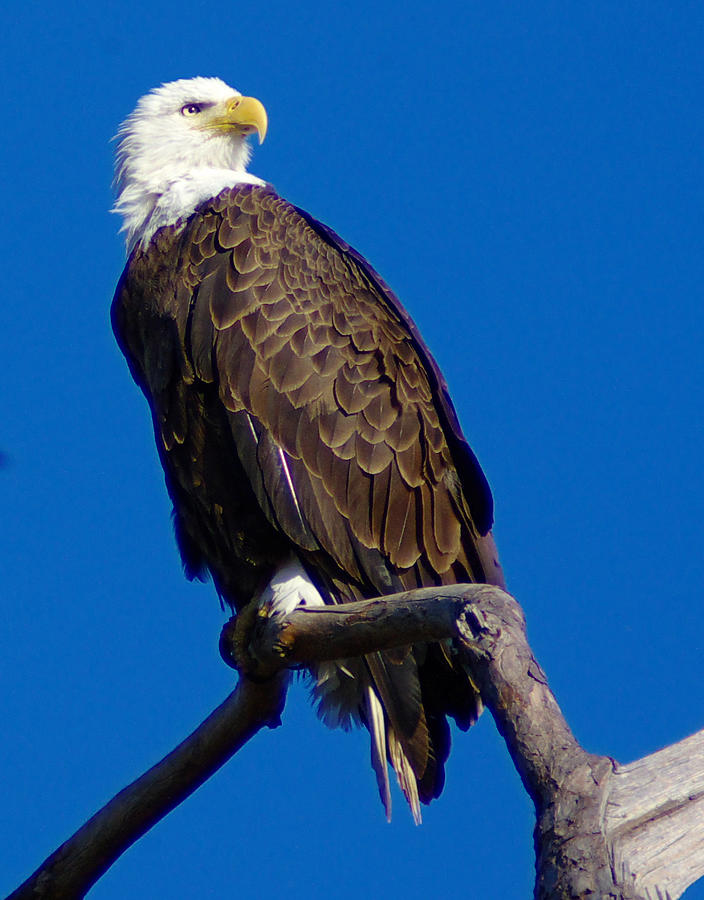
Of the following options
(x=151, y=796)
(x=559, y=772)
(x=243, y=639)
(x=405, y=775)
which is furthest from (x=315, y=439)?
(x=559, y=772)

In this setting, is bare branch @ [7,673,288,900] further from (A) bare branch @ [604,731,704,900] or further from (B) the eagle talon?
(A) bare branch @ [604,731,704,900]

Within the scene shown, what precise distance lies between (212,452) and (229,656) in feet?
2.21

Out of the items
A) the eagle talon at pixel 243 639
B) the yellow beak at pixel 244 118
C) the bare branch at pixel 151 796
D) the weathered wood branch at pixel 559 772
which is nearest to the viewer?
the weathered wood branch at pixel 559 772

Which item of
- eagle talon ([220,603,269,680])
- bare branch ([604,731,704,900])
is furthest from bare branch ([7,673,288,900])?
bare branch ([604,731,704,900])

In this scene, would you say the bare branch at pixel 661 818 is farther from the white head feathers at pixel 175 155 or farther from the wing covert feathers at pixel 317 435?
the white head feathers at pixel 175 155

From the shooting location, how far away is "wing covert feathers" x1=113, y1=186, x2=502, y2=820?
14.1ft

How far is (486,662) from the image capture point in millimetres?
2562

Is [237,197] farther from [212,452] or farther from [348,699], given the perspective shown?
[348,699]

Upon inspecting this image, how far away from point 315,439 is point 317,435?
0.6 inches

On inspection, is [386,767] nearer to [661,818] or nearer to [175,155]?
[661,818]

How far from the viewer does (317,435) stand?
4375 mm

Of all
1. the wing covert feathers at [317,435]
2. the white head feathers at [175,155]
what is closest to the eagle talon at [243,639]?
the wing covert feathers at [317,435]

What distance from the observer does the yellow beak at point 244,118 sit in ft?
18.2

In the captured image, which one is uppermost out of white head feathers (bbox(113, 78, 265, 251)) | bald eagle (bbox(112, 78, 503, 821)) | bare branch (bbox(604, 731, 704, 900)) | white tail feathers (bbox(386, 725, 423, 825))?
white head feathers (bbox(113, 78, 265, 251))
